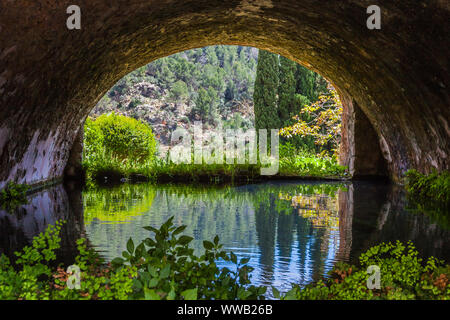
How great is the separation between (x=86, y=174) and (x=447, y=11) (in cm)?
1059

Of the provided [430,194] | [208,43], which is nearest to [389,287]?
[430,194]

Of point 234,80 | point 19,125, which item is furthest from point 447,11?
point 234,80

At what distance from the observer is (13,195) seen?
8.69 metres

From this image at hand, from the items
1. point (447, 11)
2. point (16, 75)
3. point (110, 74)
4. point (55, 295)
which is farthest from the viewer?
point (110, 74)

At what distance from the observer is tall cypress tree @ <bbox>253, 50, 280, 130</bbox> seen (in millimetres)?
21406

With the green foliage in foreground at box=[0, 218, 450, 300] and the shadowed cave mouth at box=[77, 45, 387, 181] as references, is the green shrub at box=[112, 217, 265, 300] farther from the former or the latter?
the shadowed cave mouth at box=[77, 45, 387, 181]

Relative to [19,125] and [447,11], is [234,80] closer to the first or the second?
[19,125]

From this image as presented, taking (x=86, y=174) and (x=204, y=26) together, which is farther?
(x=86, y=174)

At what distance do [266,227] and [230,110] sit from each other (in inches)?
993

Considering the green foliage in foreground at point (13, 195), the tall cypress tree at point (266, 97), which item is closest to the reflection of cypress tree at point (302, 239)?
the green foliage in foreground at point (13, 195)

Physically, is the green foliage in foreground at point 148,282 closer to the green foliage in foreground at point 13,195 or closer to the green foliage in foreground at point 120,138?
the green foliage in foreground at point 13,195

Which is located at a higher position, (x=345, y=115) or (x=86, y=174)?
(x=345, y=115)

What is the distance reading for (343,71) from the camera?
11.2 meters
